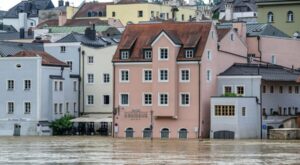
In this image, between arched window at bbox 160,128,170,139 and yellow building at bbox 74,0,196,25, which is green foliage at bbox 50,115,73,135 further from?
yellow building at bbox 74,0,196,25

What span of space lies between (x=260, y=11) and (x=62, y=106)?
37.7m

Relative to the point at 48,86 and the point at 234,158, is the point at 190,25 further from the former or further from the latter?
the point at 234,158

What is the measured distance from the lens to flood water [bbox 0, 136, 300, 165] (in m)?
70.8

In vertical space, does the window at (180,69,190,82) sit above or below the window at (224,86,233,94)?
above

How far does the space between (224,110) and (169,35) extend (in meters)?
9.31

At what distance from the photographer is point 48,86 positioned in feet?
391

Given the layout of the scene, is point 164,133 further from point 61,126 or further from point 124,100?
point 61,126

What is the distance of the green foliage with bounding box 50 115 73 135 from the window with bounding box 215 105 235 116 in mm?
18550

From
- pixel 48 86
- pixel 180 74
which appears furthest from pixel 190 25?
pixel 48 86

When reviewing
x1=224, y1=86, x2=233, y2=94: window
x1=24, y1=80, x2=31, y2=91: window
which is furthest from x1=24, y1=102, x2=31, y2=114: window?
x1=224, y1=86, x2=233, y2=94: window

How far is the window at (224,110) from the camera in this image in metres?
107

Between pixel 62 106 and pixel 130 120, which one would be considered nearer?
pixel 130 120

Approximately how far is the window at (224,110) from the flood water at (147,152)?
6642 mm

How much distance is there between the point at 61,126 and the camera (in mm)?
118062
